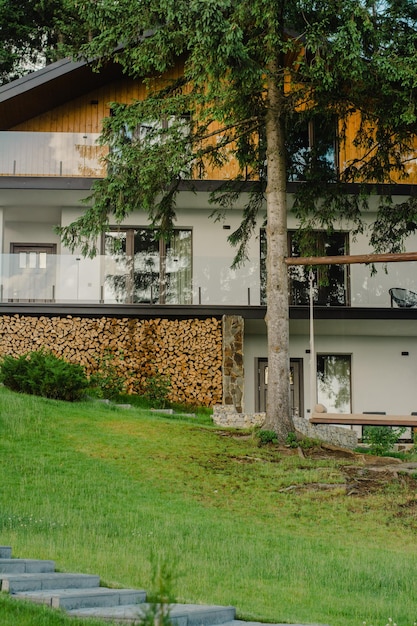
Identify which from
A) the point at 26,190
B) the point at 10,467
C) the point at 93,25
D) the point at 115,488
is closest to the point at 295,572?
the point at 115,488

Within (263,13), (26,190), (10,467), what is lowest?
(10,467)

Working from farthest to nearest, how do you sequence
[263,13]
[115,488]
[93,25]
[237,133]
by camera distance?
[237,133] → [93,25] → [263,13] → [115,488]

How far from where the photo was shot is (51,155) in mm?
20250

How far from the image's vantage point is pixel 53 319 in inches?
779

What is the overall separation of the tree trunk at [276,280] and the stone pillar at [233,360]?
4.31m

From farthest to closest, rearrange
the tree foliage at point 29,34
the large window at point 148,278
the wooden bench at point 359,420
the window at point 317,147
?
the tree foliage at point 29,34, the large window at point 148,278, the window at point 317,147, the wooden bench at point 359,420

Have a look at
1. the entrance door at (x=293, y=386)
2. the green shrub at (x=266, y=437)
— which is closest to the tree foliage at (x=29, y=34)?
the entrance door at (x=293, y=386)

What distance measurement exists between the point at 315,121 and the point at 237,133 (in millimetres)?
2428

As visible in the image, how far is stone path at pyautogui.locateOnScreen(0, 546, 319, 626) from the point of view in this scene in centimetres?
520

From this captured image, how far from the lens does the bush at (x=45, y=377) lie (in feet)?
53.1

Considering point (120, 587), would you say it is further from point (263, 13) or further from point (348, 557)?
point (263, 13)

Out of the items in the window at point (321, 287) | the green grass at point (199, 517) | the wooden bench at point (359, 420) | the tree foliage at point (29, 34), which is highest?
the tree foliage at point (29, 34)

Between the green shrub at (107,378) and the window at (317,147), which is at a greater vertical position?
the window at (317,147)

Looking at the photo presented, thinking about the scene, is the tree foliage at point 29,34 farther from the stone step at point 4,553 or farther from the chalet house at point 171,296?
the stone step at point 4,553
